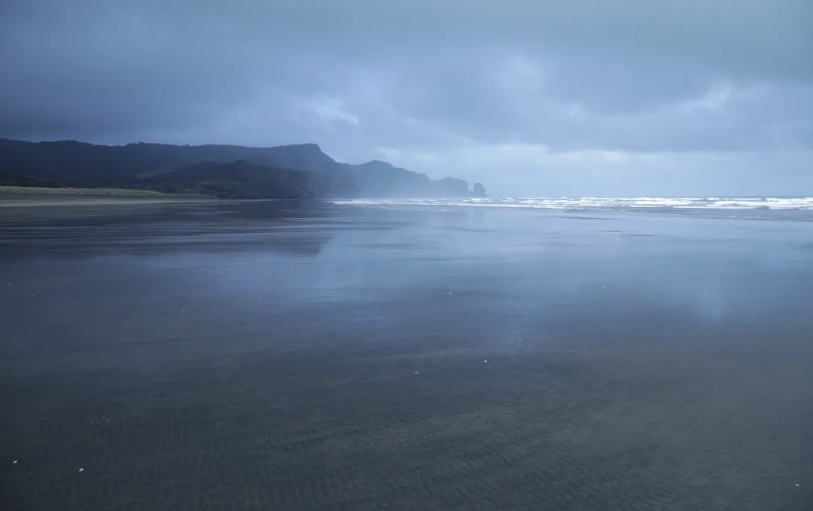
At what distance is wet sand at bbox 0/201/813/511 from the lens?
11.9 feet

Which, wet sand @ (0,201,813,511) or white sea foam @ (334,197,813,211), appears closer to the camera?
wet sand @ (0,201,813,511)

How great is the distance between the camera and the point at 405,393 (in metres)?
5.24

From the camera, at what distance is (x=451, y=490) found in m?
3.60

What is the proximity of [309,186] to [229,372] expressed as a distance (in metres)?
144

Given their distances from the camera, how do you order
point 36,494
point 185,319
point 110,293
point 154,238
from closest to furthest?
point 36,494 → point 185,319 → point 110,293 → point 154,238

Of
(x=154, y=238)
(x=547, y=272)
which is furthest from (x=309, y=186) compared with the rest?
(x=547, y=272)

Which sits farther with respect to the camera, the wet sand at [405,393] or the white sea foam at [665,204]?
the white sea foam at [665,204]

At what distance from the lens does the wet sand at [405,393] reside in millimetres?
3633

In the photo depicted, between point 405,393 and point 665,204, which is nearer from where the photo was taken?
point 405,393

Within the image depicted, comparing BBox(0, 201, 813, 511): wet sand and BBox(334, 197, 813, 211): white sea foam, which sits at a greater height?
BBox(334, 197, 813, 211): white sea foam

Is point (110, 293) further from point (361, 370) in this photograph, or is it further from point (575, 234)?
point (575, 234)

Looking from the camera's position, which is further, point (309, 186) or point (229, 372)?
point (309, 186)

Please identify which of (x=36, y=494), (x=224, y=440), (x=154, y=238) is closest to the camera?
(x=36, y=494)

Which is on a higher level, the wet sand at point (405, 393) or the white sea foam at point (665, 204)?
the white sea foam at point (665, 204)
